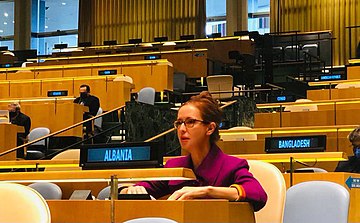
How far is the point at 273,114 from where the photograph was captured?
9.60m

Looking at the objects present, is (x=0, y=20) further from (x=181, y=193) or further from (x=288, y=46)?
(x=181, y=193)

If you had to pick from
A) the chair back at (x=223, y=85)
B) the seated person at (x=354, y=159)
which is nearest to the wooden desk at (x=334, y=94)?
the chair back at (x=223, y=85)

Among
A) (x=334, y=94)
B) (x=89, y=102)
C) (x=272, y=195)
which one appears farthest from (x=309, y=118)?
(x=272, y=195)

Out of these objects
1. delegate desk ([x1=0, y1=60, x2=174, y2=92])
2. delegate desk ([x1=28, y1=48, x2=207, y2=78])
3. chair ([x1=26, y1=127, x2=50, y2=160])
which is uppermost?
delegate desk ([x1=28, y1=48, x2=207, y2=78])

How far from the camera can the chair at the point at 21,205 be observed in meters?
2.64

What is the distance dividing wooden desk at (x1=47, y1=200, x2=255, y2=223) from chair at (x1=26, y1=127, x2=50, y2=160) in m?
7.51

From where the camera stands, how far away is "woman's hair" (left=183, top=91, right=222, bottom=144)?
2891mm

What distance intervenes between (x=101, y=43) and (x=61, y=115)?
9469 millimetres

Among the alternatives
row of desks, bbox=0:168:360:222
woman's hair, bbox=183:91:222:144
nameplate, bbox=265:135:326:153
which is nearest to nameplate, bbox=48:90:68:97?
nameplate, bbox=265:135:326:153

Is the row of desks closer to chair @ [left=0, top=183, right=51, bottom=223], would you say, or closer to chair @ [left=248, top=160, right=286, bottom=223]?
chair @ [left=0, top=183, right=51, bottom=223]

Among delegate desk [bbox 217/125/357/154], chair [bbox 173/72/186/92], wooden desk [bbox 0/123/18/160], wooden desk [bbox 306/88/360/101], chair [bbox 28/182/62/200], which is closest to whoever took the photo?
chair [bbox 28/182/62/200]

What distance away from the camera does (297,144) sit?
20.1 ft

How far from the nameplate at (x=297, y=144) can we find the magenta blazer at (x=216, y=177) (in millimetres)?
3266

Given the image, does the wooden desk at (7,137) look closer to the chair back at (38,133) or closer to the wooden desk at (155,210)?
the chair back at (38,133)
